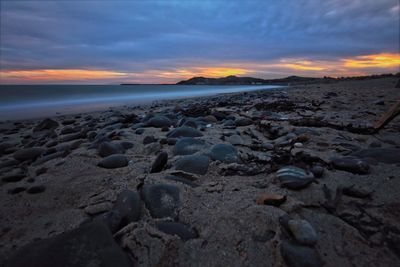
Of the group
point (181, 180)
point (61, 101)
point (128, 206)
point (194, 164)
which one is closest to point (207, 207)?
point (181, 180)

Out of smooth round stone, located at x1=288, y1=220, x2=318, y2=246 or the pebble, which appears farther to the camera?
the pebble

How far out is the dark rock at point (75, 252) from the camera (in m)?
1.13

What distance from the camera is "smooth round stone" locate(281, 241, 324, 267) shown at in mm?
1106

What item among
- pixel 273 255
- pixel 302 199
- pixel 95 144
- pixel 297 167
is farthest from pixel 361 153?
pixel 95 144

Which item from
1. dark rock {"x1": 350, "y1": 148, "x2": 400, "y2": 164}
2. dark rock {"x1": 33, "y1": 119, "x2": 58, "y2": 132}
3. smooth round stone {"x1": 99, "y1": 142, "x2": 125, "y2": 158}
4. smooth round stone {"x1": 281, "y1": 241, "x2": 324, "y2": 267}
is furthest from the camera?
dark rock {"x1": 33, "y1": 119, "x2": 58, "y2": 132}

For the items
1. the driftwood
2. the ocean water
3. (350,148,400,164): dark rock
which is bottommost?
the ocean water

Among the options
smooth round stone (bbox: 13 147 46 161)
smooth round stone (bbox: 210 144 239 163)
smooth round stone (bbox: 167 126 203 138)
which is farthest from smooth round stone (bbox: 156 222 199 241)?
smooth round stone (bbox: 13 147 46 161)

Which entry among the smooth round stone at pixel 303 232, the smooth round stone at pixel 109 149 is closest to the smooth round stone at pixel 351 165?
the smooth round stone at pixel 303 232

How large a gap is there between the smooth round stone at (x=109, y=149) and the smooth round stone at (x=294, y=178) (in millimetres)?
1838

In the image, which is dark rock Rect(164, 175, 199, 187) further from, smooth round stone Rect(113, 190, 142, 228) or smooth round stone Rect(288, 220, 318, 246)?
smooth round stone Rect(288, 220, 318, 246)

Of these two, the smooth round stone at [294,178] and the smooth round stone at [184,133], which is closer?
the smooth round stone at [294,178]

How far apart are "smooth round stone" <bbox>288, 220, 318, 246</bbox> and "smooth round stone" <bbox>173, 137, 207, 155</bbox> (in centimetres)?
148

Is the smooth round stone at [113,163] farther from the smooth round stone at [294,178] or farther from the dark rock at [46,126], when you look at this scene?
the dark rock at [46,126]

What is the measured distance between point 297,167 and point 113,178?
5.13 feet
